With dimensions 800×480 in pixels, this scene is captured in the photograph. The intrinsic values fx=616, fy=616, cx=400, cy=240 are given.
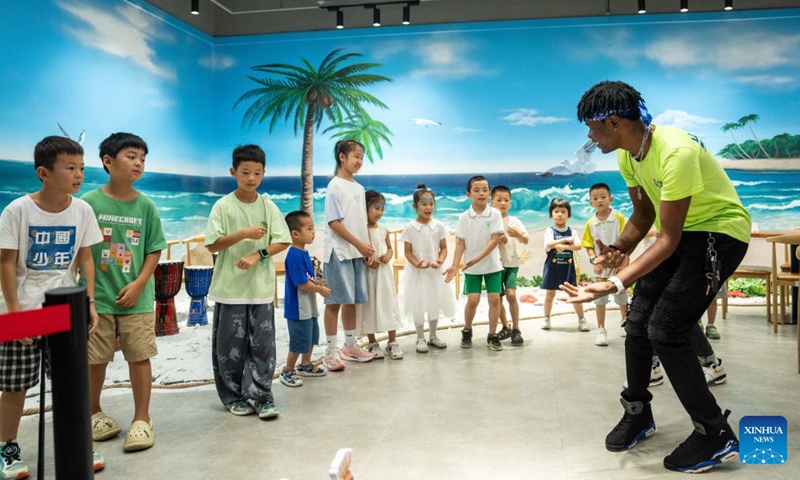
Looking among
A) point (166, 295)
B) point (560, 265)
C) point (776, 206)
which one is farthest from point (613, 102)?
point (776, 206)

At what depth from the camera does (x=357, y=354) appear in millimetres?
3959

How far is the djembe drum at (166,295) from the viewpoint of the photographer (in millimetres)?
4832

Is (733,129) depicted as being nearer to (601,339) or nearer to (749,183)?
(749,183)

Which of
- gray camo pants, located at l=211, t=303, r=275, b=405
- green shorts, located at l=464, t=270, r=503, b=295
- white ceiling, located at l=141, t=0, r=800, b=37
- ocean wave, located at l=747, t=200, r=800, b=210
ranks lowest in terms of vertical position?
gray camo pants, located at l=211, t=303, r=275, b=405

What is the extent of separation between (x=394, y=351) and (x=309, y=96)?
5.56 meters

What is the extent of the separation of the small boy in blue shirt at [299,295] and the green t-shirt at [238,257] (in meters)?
0.36

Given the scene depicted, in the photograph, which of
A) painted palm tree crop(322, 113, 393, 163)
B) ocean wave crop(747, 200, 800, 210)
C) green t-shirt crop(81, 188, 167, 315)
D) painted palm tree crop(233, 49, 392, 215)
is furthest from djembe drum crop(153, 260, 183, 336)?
ocean wave crop(747, 200, 800, 210)

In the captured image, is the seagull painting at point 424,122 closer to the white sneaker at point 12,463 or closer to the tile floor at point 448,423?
the tile floor at point 448,423

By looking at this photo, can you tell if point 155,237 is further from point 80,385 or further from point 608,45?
point 608,45

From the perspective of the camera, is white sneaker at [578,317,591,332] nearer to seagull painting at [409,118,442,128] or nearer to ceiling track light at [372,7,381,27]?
seagull painting at [409,118,442,128]

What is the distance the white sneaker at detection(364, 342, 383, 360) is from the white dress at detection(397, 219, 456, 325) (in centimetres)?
33

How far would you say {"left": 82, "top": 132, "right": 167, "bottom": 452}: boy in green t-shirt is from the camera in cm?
249

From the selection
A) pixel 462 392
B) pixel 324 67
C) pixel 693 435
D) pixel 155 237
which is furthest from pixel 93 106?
pixel 693 435

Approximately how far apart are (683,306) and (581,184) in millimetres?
6378
